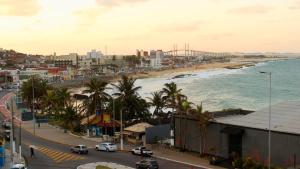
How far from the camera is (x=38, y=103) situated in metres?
90.9

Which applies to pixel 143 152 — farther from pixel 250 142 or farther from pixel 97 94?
pixel 97 94

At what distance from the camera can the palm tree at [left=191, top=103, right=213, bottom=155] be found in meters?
43.9

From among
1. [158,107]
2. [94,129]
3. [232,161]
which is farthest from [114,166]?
[158,107]

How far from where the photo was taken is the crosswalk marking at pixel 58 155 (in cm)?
4306

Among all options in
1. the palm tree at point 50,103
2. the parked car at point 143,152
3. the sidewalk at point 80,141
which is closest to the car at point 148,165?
the sidewalk at point 80,141

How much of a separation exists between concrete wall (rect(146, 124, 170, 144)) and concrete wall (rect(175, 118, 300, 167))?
14.8 feet

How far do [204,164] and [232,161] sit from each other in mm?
2403

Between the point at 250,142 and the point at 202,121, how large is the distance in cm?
545

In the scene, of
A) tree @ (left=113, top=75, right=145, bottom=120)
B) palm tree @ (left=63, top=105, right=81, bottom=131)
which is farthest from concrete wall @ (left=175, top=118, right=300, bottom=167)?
palm tree @ (left=63, top=105, right=81, bottom=131)

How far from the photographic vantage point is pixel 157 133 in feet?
174

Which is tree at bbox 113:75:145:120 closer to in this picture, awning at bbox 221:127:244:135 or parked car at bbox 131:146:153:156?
Result: parked car at bbox 131:146:153:156

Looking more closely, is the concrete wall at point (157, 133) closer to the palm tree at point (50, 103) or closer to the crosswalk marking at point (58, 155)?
the crosswalk marking at point (58, 155)

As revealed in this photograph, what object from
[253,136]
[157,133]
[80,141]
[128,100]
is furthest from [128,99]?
[253,136]

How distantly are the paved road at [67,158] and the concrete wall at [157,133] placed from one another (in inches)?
232
